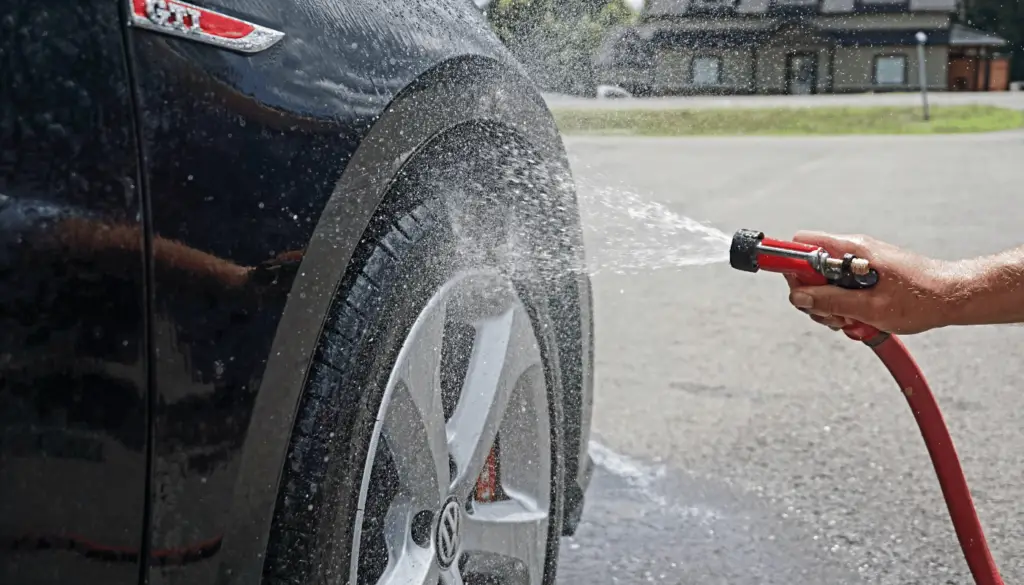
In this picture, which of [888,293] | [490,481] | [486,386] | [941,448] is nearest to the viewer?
[888,293]

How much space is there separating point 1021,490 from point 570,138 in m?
1.60

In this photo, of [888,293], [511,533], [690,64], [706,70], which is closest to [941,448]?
[888,293]

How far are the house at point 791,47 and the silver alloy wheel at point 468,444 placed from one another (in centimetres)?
152

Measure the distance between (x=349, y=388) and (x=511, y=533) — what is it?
0.62 metres

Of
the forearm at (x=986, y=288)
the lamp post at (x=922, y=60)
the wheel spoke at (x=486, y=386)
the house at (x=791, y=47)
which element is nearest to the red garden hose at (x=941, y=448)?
the forearm at (x=986, y=288)

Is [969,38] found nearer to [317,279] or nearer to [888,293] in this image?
[888,293]

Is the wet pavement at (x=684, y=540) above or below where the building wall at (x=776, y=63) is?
below

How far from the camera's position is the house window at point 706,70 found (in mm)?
3477

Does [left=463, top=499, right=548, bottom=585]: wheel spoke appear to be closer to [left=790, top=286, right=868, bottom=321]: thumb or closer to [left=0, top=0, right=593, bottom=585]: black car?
[left=0, top=0, right=593, bottom=585]: black car

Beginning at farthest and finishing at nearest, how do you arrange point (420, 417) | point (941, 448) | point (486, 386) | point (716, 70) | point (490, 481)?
point (716, 70)
point (941, 448)
point (490, 481)
point (486, 386)
point (420, 417)

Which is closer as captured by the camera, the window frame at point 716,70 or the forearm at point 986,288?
the forearm at point 986,288

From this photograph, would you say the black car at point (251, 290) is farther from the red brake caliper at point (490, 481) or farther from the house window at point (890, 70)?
the house window at point (890, 70)

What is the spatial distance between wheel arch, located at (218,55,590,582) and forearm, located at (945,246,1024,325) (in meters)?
0.84

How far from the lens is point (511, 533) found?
6.44 feet
